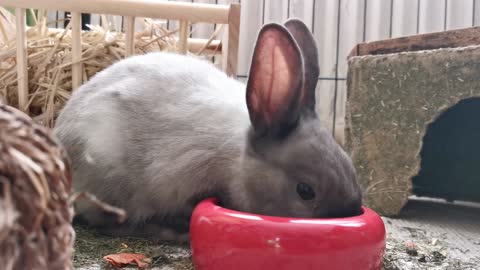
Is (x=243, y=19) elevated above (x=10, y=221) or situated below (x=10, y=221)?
above

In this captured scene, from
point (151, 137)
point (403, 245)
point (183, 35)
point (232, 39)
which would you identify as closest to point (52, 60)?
point (183, 35)

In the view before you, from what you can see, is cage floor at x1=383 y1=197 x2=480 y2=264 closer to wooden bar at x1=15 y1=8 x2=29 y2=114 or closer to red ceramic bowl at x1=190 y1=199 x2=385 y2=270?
red ceramic bowl at x1=190 y1=199 x2=385 y2=270

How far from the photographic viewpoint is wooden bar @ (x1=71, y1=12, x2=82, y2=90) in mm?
1817

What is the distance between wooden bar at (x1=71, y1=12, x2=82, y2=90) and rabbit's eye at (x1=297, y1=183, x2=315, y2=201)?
0.97 metres

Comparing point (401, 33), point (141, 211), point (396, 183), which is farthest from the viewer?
point (401, 33)

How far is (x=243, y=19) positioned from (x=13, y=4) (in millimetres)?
1466

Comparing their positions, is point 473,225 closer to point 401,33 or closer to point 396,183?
point 396,183

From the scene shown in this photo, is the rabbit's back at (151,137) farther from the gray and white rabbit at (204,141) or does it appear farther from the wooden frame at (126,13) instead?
the wooden frame at (126,13)

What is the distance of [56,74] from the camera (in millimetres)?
2041

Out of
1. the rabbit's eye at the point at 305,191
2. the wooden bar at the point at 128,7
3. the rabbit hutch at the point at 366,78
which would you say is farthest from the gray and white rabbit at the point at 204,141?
the wooden bar at the point at 128,7

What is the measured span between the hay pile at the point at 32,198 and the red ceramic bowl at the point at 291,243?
55 cm

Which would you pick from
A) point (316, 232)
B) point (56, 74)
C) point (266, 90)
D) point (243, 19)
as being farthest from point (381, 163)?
point (243, 19)

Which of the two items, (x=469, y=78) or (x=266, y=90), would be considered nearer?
A: (x=266, y=90)

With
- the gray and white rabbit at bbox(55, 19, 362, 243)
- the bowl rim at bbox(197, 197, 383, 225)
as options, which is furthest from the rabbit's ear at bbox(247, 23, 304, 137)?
the bowl rim at bbox(197, 197, 383, 225)
